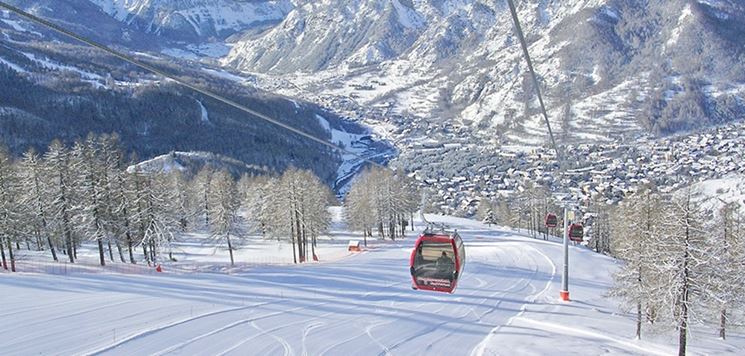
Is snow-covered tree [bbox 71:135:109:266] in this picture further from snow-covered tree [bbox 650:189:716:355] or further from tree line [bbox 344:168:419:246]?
snow-covered tree [bbox 650:189:716:355]

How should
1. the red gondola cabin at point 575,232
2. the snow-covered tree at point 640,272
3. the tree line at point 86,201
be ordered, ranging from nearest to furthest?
1. the snow-covered tree at point 640,272
2. the red gondola cabin at point 575,232
3. the tree line at point 86,201

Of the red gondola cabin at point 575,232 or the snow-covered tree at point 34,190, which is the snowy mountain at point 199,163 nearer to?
the snow-covered tree at point 34,190

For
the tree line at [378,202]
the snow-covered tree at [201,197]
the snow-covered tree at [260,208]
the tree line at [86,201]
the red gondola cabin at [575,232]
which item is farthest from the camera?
the snow-covered tree at [201,197]

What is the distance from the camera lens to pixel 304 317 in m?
21.1

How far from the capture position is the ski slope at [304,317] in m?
16.7

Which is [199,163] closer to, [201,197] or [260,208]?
[201,197]

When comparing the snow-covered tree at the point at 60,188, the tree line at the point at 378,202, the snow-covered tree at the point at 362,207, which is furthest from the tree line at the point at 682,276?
the snow-covered tree at the point at 362,207

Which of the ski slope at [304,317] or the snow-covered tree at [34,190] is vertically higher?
the snow-covered tree at [34,190]

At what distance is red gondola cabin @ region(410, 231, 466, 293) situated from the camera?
1526 cm

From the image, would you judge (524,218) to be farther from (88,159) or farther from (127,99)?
(127,99)

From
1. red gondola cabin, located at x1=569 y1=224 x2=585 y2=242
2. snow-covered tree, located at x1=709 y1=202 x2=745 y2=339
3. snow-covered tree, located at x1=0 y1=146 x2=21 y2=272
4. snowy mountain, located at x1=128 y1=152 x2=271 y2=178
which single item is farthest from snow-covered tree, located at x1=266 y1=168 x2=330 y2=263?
snowy mountain, located at x1=128 y1=152 x2=271 y2=178

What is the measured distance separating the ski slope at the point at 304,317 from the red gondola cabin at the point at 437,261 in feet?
10.6

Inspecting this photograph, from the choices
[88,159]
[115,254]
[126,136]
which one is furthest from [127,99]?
[88,159]

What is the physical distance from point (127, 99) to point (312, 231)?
17888 centimetres
